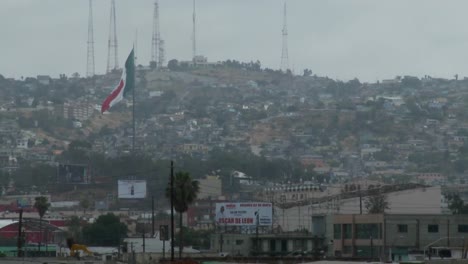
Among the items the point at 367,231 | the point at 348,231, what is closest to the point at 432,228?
the point at 367,231

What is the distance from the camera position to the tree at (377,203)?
176 m

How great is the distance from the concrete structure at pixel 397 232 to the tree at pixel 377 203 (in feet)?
96.0

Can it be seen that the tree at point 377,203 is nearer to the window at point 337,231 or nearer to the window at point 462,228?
the window at point 337,231

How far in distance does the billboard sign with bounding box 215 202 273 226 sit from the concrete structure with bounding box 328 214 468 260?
98.2 ft

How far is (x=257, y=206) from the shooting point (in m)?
174

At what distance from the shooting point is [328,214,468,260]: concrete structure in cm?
13900

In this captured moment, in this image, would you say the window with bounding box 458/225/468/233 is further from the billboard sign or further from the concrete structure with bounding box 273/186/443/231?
the billboard sign

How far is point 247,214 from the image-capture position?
175000 mm

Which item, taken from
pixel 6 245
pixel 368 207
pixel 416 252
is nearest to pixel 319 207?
pixel 368 207

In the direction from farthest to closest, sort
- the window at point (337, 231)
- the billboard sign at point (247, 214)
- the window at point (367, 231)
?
the billboard sign at point (247, 214)
the window at point (337, 231)
the window at point (367, 231)

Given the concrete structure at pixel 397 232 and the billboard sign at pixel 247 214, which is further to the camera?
the billboard sign at pixel 247 214

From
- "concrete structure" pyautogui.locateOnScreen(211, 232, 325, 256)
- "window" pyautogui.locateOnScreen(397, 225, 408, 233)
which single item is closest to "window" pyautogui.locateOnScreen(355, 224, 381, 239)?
"window" pyautogui.locateOnScreen(397, 225, 408, 233)

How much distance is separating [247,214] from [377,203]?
1352 centimetres

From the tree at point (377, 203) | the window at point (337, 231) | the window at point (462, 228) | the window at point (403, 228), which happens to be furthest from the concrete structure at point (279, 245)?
the tree at point (377, 203)
